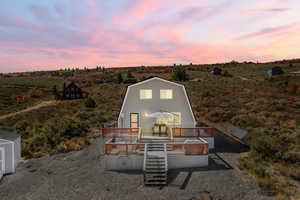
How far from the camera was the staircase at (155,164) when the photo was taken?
38.0 feet

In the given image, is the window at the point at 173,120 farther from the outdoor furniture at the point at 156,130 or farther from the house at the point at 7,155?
the house at the point at 7,155

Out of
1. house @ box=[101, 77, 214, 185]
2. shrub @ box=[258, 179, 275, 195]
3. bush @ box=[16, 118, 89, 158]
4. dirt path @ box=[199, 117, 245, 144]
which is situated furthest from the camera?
dirt path @ box=[199, 117, 245, 144]

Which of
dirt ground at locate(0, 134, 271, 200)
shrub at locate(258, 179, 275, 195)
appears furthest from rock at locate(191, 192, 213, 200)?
shrub at locate(258, 179, 275, 195)

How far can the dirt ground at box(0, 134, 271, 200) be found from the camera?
405 inches

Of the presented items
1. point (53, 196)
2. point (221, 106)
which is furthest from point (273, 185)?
point (221, 106)

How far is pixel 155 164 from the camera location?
12578mm

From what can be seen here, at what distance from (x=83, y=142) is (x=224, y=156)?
40.9 feet

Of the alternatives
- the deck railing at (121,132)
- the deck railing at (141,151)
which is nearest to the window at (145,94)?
the deck railing at (121,132)

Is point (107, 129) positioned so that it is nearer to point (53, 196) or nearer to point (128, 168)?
point (128, 168)

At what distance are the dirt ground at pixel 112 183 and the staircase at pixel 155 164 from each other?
0.49m

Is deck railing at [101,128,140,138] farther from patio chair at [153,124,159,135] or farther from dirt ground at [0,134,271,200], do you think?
dirt ground at [0,134,271,200]

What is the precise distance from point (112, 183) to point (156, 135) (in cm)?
636

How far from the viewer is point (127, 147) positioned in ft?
43.8

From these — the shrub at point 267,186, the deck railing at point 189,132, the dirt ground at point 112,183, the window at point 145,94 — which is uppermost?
the window at point 145,94
